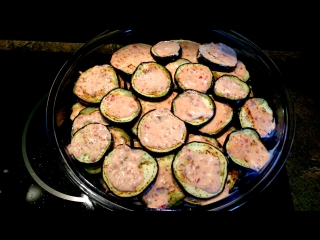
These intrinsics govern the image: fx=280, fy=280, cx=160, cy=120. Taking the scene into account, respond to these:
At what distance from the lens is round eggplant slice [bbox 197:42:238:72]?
6.76ft

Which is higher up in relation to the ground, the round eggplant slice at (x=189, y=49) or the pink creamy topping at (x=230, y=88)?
the round eggplant slice at (x=189, y=49)

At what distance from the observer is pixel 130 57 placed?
2152 mm

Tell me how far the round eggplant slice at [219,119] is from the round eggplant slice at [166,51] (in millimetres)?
475

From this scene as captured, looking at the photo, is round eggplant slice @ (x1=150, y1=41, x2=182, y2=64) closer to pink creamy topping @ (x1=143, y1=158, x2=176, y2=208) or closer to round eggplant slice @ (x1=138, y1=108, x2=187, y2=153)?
round eggplant slice @ (x1=138, y1=108, x2=187, y2=153)

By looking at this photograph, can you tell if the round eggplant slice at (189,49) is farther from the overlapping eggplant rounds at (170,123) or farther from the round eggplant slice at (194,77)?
the round eggplant slice at (194,77)

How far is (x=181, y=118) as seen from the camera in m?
1.90

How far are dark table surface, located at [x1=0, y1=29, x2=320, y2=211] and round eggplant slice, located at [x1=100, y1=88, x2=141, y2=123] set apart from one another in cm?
47

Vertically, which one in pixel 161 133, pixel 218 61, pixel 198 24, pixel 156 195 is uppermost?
pixel 198 24

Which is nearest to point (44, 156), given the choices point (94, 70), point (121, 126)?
point (121, 126)

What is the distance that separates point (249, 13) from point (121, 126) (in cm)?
124

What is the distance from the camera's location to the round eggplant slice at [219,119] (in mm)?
1905

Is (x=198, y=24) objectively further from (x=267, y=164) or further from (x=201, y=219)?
(x=201, y=219)

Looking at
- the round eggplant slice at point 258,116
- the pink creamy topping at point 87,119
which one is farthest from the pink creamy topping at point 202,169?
the pink creamy topping at point 87,119

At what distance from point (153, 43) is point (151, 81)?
0.43 meters
